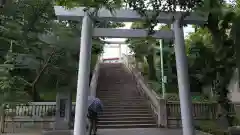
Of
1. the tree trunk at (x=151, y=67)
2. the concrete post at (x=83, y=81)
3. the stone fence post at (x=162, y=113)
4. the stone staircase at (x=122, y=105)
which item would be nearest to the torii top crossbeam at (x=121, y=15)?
the concrete post at (x=83, y=81)

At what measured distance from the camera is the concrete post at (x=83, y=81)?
27.0ft

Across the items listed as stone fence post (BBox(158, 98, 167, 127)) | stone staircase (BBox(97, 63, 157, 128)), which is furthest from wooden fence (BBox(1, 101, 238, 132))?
stone staircase (BBox(97, 63, 157, 128))

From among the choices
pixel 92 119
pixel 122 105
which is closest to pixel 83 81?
pixel 92 119

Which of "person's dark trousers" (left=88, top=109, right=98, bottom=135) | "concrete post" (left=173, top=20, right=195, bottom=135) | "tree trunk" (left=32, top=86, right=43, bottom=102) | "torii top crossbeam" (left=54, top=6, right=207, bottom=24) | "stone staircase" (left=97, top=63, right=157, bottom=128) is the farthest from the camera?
"tree trunk" (left=32, top=86, right=43, bottom=102)

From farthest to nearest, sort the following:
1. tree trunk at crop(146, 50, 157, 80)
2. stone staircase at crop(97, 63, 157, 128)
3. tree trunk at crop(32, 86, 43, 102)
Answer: tree trunk at crop(146, 50, 157, 80) < tree trunk at crop(32, 86, 43, 102) < stone staircase at crop(97, 63, 157, 128)

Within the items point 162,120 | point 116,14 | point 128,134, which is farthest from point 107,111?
point 116,14

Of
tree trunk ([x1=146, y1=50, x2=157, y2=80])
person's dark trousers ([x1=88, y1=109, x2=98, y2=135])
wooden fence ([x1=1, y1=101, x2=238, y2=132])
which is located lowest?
wooden fence ([x1=1, y1=101, x2=238, y2=132])

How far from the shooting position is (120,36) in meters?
8.90

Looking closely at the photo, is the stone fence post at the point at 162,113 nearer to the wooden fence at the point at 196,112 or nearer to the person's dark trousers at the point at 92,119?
the wooden fence at the point at 196,112

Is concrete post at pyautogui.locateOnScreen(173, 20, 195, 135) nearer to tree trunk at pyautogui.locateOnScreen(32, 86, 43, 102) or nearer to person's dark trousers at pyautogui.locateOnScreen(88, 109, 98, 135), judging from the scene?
person's dark trousers at pyautogui.locateOnScreen(88, 109, 98, 135)

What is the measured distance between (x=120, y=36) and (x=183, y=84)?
241cm

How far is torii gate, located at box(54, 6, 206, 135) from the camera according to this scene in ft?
27.3

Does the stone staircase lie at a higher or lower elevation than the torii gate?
lower

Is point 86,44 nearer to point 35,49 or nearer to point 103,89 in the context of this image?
point 35,49
